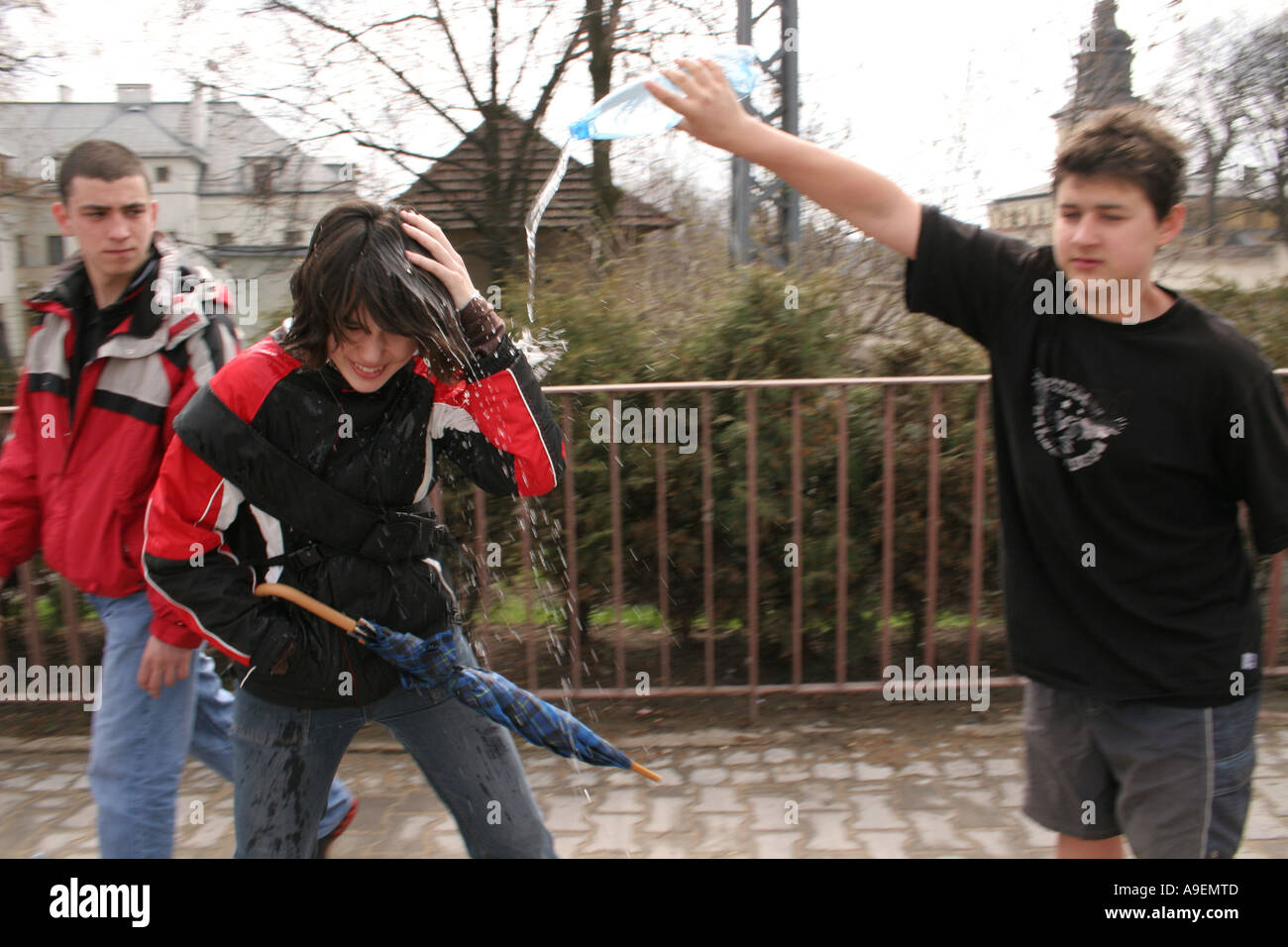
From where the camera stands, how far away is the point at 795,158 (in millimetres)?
1933

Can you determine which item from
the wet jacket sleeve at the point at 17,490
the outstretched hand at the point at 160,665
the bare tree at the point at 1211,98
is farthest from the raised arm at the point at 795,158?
the bare tree at the point at 1211,98

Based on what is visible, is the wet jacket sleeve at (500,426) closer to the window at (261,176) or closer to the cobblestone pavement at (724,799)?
the cobblestone pavement at (724,799)

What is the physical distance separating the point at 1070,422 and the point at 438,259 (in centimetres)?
131

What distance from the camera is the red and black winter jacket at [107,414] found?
2461 millimetres

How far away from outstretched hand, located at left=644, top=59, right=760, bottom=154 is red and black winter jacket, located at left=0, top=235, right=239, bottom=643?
4.57 ft

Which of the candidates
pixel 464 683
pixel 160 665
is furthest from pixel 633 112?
pixel 160 665

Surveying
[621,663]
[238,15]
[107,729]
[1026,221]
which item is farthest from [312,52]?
[107,729]

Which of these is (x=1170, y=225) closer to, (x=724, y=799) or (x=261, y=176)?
(x=724, y=799)

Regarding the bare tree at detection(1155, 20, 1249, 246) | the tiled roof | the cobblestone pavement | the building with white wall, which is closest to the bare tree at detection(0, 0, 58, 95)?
the building with white wall

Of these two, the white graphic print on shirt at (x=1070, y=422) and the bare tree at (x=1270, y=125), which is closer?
the white graphic print on shirt at (x=1070, y=422)

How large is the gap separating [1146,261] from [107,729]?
2.55m

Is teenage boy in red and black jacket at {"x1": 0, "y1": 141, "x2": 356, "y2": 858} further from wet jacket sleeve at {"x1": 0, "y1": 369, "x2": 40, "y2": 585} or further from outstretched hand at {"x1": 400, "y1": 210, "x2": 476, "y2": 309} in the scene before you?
outstretched hand at {"x1": 400, "y1": 210, "x2": 476, "y2": 309}

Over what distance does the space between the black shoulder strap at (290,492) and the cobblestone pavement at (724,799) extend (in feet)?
5.66

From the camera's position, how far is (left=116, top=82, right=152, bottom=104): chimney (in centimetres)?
988
